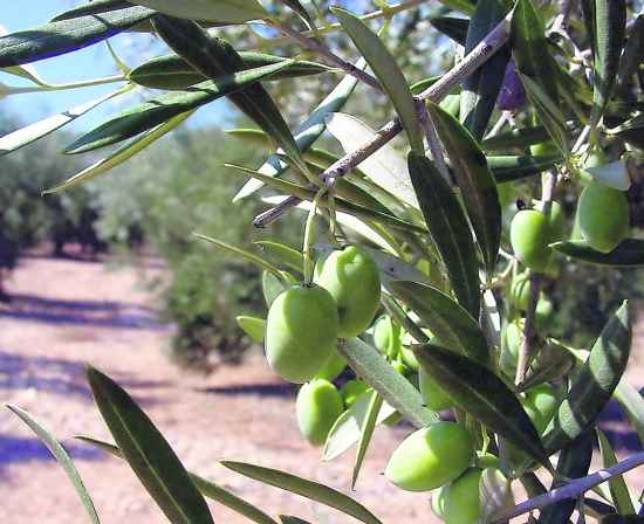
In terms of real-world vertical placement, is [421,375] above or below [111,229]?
above

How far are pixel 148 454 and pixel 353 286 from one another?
144 millimetres

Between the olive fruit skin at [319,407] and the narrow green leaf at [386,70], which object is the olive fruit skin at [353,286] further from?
the olive fruit skin at [319,407]

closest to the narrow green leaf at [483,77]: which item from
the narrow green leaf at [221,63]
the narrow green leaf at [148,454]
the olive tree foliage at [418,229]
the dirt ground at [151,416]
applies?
the olive tree foliage at [418,229]

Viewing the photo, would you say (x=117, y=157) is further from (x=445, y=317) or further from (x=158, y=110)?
(x=445, y=317)

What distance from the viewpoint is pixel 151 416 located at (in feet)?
22.9

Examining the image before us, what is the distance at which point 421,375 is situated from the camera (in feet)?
1.51

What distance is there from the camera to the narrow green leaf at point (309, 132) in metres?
0.48

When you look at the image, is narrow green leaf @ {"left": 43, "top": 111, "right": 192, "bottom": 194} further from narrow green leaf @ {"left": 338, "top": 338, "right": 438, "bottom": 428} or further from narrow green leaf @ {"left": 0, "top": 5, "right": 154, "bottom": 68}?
narrow green leaf @ {"left": 338, "top": 338, "right": 438, "bottom": 428}

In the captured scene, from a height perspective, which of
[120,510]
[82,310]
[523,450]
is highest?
[523,450]

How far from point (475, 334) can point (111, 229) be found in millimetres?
15445

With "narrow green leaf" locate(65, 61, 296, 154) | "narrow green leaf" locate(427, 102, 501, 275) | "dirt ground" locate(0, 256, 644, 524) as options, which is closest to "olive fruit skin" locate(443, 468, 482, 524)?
"narrow green leaf" locate(427, 102, 501, 275)

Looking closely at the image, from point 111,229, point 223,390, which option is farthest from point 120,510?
point 111,229

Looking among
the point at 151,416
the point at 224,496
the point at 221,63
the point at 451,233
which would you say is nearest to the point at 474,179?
the point at 451,233

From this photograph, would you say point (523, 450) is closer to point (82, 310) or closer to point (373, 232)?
point (373, 232)
